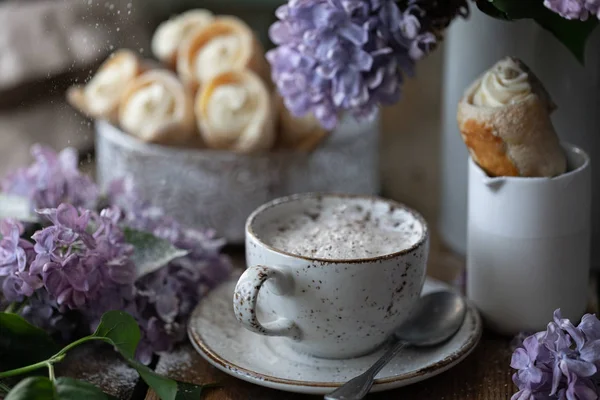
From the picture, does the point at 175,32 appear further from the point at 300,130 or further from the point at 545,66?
the point at 545,66

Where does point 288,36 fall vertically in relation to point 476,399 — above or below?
above

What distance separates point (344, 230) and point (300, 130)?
10.7 inches

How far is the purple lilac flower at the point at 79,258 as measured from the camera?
1.94 feet

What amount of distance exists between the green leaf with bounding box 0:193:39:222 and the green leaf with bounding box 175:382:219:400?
206 mm

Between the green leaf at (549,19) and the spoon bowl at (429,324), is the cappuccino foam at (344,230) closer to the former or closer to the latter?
the spoon bowl at (429,324)

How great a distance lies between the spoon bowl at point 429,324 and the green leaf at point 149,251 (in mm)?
197

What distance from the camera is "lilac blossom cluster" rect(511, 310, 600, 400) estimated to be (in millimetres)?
521

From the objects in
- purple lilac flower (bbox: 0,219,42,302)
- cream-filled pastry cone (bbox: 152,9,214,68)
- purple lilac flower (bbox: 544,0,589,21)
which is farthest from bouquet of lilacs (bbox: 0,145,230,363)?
purple lilac flower (bbox: 544,0,589,21)

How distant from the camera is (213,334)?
660 mm

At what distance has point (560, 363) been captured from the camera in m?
0.52

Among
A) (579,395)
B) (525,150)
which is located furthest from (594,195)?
(579,395)

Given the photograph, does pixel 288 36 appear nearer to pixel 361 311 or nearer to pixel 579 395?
pixel 361 311

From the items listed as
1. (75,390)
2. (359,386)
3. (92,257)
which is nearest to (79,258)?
(92,257)

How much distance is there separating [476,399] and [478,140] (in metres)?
0.20
